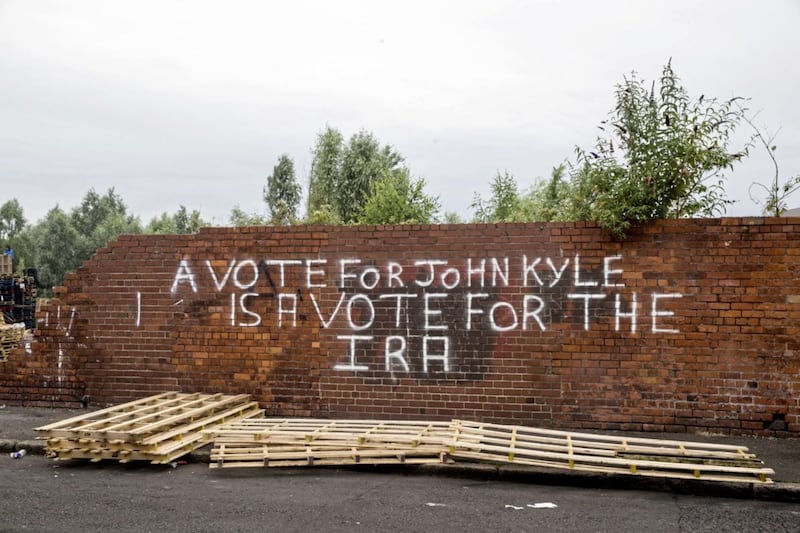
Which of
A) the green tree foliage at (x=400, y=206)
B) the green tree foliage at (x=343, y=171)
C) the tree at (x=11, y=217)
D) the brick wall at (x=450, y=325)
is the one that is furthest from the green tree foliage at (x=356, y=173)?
the tree at (x=11, y=217)

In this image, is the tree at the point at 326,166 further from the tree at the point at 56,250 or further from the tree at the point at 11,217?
the tree at the point at 11,217

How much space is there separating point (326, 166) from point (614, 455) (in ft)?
96.0

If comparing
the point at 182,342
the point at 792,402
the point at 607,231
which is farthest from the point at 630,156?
the point at 182,342

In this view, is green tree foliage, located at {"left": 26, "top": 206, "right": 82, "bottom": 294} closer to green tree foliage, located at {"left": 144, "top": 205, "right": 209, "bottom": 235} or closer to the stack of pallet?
green tree foliage, located at {"left": 144, "top": 205, "right": 209, "bottom": 235}

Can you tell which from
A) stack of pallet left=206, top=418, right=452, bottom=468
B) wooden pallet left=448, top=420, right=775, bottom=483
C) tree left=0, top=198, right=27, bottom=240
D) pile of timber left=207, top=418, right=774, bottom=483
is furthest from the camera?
tree left=0, top=198, right=27, bottom=240

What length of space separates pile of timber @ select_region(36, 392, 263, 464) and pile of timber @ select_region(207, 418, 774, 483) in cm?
36

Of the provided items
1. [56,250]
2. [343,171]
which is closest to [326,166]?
[343,171]

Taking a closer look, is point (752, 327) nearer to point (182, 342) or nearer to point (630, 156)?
point (630, 156)

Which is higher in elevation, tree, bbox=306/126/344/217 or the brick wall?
tree, bbox=306/126/344/217

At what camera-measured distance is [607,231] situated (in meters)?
8.66

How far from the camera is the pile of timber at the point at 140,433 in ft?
23.4

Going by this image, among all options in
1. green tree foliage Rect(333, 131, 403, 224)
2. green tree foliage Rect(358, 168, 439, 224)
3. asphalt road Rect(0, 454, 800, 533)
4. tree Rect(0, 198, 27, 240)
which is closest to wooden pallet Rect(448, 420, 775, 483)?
asphalt road Rect(0, 454, 800, 533)

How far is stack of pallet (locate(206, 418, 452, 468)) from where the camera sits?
706 cm

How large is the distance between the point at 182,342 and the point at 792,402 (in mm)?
7553
